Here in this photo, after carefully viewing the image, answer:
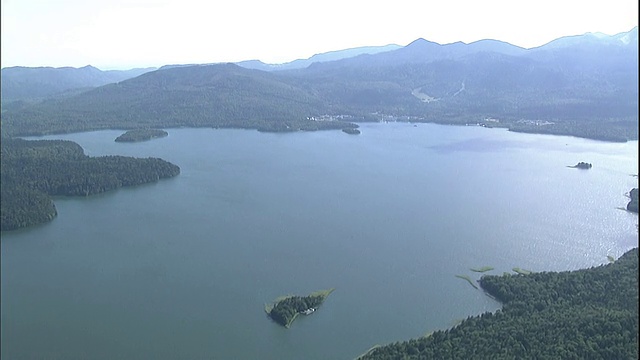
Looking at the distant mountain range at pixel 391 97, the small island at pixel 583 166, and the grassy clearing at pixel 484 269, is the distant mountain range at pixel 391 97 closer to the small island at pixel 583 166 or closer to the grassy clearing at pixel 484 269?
the small island at pixel 583 166

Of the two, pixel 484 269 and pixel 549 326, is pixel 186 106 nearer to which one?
pixel 484 269

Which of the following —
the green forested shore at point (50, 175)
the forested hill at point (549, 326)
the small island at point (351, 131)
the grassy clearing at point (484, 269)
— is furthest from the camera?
the small island at point (351, 131)

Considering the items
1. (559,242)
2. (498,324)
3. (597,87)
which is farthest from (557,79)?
(498,324)

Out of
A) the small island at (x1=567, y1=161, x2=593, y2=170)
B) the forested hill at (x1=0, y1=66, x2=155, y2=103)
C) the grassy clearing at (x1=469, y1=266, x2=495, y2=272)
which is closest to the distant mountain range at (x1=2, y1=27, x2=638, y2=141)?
the small island at (x1=567, y1=161, x2=593, y2=170)

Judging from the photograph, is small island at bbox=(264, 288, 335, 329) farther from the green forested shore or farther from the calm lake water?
the green forested shore

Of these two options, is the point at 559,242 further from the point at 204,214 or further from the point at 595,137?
the point at 595,137

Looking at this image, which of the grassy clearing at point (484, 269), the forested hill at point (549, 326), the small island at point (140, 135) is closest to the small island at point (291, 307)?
the forested hill at point (549, 326)
